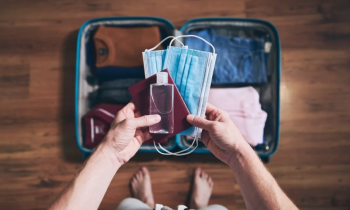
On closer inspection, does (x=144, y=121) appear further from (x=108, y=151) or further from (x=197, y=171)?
(x=197, y=171)

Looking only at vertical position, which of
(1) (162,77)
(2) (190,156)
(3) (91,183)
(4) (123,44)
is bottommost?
(2) (190,156)

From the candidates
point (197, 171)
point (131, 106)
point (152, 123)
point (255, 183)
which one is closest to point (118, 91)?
point (131, 106)

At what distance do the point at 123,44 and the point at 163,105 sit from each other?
497 millimetres

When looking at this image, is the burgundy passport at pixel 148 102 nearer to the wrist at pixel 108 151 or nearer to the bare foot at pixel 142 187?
the wrist at pixel 108 151

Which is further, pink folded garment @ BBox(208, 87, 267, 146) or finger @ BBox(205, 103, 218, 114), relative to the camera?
pink folded garment @ BBox(208, 87, 267, 146)

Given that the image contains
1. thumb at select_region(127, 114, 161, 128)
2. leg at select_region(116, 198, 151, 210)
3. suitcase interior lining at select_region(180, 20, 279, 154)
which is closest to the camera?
thumb at select_region(127, 114, 161, 128)

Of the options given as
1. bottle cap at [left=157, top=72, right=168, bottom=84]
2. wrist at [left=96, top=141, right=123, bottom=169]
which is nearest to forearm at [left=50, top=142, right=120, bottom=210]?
wrist at [left=96, top=141, right=123, bottom=169]

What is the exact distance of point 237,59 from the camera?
1145 millimetres

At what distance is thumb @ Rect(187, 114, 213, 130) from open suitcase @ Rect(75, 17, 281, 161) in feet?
1.31

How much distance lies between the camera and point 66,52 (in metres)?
1.30

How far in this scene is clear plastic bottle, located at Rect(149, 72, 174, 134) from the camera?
73cm

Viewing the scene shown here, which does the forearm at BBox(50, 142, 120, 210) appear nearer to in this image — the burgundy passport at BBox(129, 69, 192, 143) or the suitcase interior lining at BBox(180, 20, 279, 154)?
the burgundy passport at BBox(129, 69, 192, 143)

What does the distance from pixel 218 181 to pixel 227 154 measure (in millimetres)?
516

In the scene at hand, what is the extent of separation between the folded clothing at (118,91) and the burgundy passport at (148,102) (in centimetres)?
35
